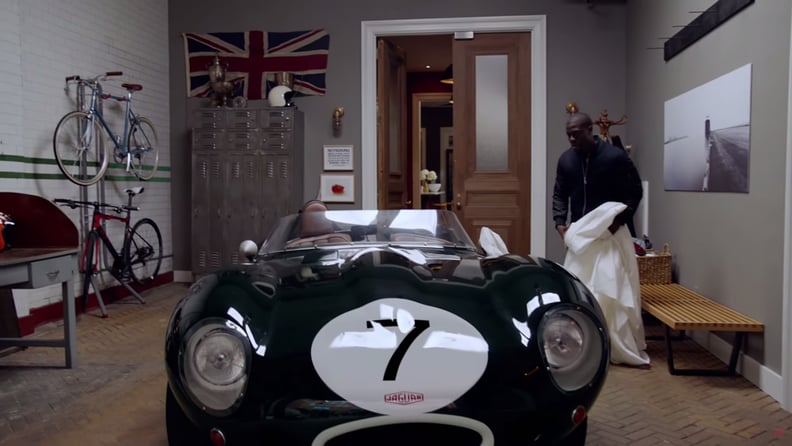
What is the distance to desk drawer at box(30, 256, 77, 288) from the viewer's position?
3.64 meters

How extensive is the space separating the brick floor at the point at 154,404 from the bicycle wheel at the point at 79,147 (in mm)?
1764

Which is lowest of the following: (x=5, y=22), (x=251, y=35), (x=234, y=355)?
(x=234, y=355)

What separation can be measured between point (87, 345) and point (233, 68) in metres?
3.96

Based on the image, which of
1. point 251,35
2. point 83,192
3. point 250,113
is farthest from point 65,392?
point 251,35

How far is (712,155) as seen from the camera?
172 inches

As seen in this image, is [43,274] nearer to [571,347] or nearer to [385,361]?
[385,361]

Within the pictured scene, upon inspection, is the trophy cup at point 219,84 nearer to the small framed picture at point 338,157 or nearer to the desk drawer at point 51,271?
the small framed picture at point 338,157

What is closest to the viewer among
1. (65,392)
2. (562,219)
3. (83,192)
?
(65,392)

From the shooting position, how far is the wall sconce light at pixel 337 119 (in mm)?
7391

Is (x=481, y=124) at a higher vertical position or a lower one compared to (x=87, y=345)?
higher

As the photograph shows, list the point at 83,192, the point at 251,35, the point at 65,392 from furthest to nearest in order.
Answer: the point at 251,35 → the point at 83,192 → the point at 65,392

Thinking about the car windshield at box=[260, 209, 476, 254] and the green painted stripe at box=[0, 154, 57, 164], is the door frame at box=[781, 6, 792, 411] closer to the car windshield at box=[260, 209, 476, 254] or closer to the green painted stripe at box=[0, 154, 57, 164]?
the car windshield at box=[260, 209, 476, 254]

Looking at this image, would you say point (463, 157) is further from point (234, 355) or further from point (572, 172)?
point (234, 355)

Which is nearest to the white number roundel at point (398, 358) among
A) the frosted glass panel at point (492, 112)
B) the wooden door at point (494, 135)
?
the wooden door at point (494, 135)
